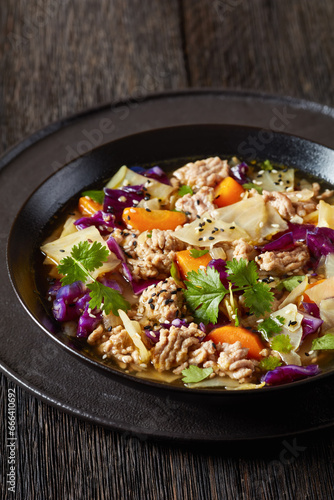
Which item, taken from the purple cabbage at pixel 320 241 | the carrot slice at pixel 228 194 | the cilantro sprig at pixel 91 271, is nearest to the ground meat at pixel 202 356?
the cilantro sprig at pixel 91 271

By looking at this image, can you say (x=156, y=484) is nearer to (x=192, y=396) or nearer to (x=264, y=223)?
(x=192, y=396)

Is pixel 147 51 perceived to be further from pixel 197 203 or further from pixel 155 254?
pixel 155 254

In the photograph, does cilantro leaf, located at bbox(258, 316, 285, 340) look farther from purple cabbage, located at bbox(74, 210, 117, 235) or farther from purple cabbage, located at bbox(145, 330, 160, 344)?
purple cabbage, located at bbox(74, 210, 117, 235)

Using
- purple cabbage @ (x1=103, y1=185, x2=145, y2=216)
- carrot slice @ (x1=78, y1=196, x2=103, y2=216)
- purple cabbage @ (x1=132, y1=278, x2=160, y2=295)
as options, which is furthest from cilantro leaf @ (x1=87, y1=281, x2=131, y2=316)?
carrot slice @ (x1=78, y1=196, x2=103, y2=216)

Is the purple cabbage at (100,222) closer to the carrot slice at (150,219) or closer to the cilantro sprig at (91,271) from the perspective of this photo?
the carrot slice at (150,219)

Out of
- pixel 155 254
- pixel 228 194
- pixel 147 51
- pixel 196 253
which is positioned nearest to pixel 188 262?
pixel 196 253

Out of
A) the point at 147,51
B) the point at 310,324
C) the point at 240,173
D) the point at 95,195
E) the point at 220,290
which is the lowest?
the point at 310,324

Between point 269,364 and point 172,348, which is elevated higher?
point 172,348
